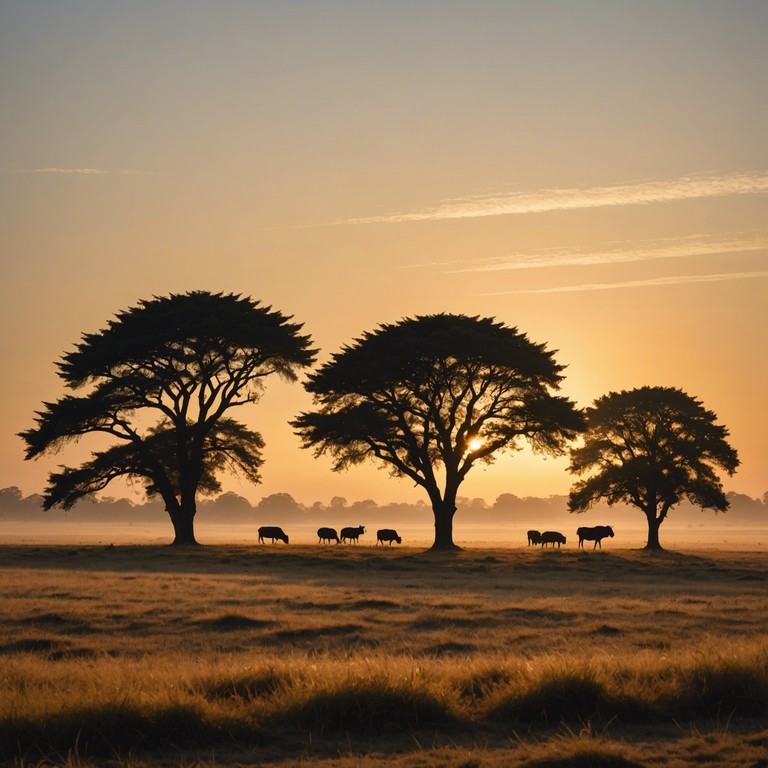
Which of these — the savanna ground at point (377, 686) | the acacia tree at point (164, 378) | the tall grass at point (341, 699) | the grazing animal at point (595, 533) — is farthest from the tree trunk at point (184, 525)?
the tall grass at point (341, 699)

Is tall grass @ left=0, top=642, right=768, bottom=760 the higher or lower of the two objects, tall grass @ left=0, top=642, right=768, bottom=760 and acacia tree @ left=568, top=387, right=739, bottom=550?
the lower

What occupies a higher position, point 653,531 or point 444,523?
point 444,523

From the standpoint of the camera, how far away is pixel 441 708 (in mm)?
10766

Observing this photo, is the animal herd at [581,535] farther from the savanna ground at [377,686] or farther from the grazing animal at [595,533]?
the savanna ground at [377,686]

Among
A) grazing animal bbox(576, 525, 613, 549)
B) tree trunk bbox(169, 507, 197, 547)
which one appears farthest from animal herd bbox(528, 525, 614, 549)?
tree trunk bbox(169, 507, 197, 547)

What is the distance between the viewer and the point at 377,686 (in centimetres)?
1085

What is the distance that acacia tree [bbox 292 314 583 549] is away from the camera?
187 feet

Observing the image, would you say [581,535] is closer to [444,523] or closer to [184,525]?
[444,523]

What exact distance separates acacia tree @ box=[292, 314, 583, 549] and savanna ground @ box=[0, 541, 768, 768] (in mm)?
31934

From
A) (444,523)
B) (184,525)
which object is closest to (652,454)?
(444,523)

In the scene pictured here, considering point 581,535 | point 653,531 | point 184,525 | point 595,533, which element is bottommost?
point 581,535

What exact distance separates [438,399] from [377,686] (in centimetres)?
4802

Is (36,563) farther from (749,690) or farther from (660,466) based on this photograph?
(660,466)

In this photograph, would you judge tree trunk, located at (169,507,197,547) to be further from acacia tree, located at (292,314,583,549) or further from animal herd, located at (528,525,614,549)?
animal herd, located at (528,525,614,549)
